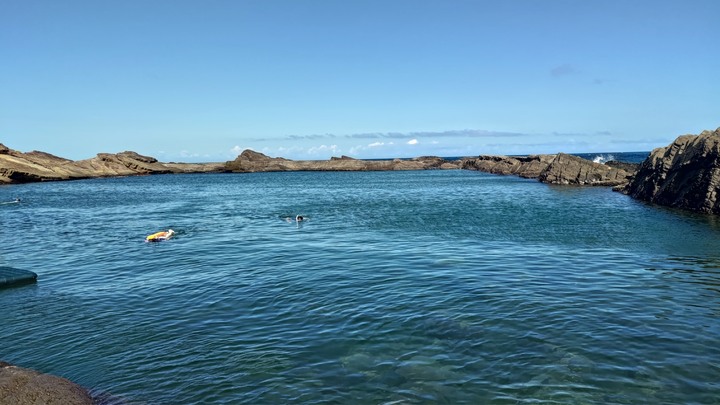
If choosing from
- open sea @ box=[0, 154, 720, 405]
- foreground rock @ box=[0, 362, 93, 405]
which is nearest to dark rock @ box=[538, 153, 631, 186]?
open sea @ box=[0, 154, 720, 405]

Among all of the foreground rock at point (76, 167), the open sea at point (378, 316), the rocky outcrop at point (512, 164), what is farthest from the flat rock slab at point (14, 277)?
the foreground rock at point (76, 167)

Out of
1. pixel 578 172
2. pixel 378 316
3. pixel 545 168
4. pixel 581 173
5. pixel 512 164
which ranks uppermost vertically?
pixel 512 164

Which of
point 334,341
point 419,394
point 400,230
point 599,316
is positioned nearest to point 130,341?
point 334,341

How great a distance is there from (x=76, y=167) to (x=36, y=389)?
493 ft

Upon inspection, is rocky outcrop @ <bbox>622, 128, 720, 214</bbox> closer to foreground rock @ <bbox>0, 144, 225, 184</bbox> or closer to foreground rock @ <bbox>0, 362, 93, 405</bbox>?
foreground rock @ <bbox>0, 362, 93, 405</bbox>

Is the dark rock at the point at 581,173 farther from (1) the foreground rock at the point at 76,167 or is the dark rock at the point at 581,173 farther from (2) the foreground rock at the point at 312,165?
(1) the foreground rock at the point at 76,167

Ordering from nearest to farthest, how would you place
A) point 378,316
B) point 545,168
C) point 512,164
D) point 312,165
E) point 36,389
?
1. point 36,389
2. point 378,316
3. point 545,168
4. point 512,164
5. point 312,165

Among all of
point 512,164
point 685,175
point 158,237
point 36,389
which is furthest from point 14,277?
point 512,164

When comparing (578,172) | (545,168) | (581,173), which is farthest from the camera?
(545,168)

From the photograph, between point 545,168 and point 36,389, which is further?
point 545,168

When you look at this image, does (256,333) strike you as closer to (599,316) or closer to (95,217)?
(599,316)

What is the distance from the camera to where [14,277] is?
23.8 metres

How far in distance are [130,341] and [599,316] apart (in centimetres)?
Result: 1663

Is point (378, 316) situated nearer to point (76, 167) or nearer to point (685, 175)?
point (685, 175)
